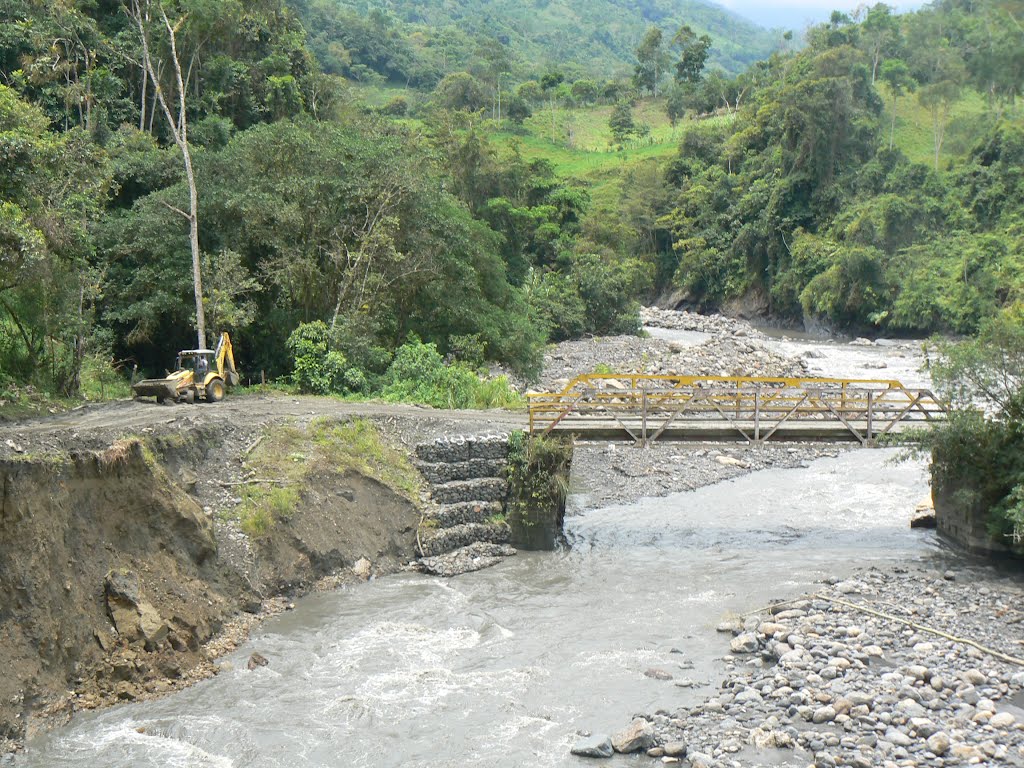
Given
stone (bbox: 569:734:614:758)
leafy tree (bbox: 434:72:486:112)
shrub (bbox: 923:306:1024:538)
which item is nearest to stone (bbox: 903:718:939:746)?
stone (bbox: 569:734:614:758)

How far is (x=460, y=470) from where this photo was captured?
21562mm

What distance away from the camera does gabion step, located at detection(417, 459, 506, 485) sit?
21.4 m

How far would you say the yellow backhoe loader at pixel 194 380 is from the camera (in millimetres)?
22734

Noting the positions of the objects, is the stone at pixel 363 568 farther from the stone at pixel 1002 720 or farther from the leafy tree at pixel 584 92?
the leafy tree at pixel 584 92

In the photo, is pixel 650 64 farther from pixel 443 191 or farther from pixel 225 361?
pixel 225 361

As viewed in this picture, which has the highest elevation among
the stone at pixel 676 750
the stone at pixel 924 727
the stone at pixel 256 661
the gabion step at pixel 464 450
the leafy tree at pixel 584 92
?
the leafy tree at pixel 584 92

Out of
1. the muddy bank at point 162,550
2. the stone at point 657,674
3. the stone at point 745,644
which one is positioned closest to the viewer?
the muddy bank at point 162,550

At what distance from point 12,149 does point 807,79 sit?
67642mm

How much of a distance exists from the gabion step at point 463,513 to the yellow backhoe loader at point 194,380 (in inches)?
278

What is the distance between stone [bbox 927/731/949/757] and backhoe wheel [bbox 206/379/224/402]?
17900 millimetres

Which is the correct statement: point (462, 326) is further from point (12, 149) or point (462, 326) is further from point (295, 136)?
point (12, 149)

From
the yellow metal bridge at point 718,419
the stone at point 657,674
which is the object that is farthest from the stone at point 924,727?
the yellow metal bridge at point 718,419

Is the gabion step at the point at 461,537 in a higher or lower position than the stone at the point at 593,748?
higher

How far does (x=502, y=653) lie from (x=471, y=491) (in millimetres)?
5983
